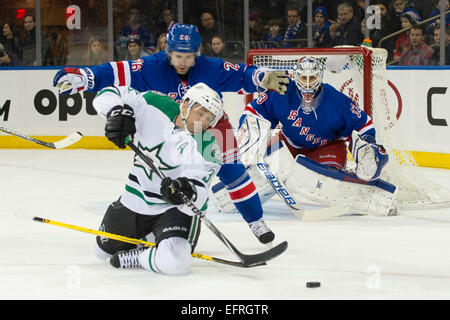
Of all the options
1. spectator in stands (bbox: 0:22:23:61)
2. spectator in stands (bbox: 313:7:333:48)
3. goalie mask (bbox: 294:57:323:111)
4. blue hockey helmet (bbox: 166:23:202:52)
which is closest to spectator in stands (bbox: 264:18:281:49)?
spectator in stands (bbox: 313:7:333:48)

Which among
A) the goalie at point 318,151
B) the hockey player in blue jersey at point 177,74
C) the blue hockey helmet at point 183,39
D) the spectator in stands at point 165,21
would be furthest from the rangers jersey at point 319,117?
the spectator in stands at point 165,21

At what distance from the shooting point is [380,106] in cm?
536

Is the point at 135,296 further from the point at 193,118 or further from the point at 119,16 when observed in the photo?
the point at 119,16

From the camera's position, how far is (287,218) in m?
4.77

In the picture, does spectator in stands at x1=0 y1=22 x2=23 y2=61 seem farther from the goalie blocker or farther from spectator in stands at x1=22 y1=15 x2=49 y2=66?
the goalie blocker

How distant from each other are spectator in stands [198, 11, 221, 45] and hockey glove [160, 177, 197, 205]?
17.4ft

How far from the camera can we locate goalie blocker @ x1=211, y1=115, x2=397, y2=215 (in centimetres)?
482

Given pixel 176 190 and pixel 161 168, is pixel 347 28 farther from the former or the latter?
pixel 176 190

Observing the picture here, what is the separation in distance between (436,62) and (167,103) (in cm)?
410

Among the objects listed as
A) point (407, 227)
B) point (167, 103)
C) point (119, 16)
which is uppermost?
point (119, 16)

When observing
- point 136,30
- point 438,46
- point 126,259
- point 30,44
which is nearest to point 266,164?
point 126,259

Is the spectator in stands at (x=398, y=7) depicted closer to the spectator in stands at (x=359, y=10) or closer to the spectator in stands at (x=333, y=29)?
the spectator in stands at (x=359, y=10)

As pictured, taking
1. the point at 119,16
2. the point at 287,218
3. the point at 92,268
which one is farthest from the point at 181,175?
the point at 119,16

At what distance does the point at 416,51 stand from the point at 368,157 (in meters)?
2.68
